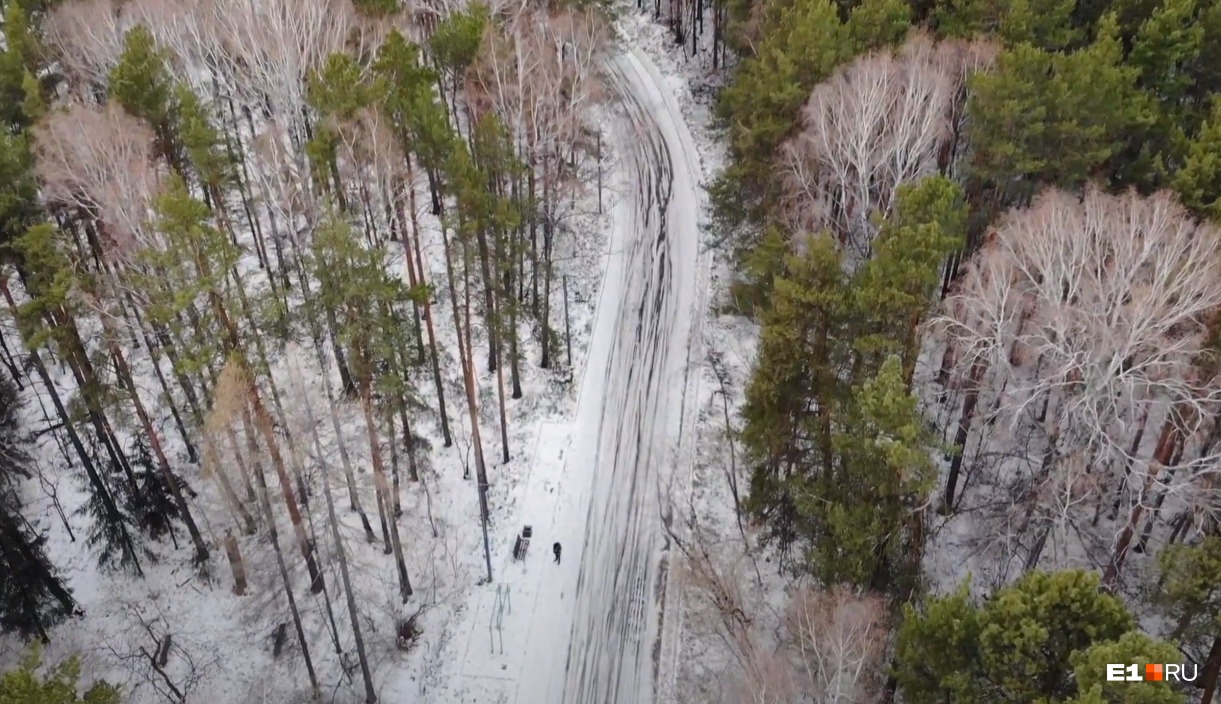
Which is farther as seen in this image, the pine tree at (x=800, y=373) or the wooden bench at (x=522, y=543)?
the wooden bench at (x=522, y=543)

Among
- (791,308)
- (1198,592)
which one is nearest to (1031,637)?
(1198,592)

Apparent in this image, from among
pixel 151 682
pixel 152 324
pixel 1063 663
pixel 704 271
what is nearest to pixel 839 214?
pixel 704 271

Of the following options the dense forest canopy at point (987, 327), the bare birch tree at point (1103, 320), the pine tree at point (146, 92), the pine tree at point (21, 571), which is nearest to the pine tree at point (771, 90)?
the dense forest canopy at point (987, 327)

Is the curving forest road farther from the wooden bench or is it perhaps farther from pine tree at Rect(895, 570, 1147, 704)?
pine tree at Rect(895, 570, 1147, 704)

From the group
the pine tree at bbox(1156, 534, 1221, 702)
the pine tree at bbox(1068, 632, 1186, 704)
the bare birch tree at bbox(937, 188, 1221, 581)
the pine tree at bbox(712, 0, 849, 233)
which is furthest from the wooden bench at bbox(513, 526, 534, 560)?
the pine tree at bbox(1068, 632, 1186, 704)

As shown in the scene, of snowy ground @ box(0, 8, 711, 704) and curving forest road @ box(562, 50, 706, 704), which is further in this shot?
curving forest road @ box(562, 50, 706, 704)

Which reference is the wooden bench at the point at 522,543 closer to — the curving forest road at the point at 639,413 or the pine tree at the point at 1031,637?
the curving forest road at the point at 639,413

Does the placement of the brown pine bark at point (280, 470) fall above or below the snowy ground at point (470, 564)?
above

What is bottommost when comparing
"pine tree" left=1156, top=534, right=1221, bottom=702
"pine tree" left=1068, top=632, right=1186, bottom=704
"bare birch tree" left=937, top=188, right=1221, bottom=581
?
"pine tree" left=1156, top=534, right=1221, bottom=702
